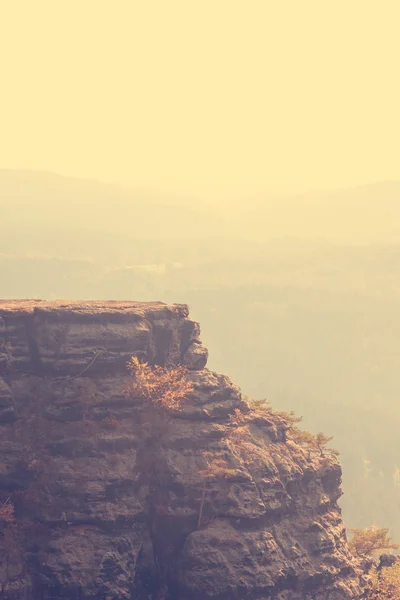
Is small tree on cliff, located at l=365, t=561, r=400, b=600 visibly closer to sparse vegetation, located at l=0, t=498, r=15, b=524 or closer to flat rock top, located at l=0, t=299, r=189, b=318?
flat rock top, located at l=0, t=299, r=189, b=318

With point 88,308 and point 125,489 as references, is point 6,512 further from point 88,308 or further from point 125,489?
point 88,308

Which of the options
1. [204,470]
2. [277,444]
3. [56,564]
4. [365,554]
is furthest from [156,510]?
[365,554]

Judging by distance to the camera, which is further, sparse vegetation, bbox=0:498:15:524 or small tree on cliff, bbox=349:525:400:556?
small tree on cliff, bbox=349:525:400:556

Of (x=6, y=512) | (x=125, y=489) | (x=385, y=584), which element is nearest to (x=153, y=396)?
(x=125, y=489)

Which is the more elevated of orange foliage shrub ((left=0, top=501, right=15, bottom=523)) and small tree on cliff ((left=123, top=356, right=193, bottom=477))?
small tree on cliff ((left=123, top=356, right=193, bottom=477))

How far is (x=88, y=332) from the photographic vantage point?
7388 cm

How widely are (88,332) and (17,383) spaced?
8542mm

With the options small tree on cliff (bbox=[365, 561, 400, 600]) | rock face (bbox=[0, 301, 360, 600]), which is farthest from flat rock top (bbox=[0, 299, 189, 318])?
small tree on cliff (bbox=[365, 561, 400, 600])

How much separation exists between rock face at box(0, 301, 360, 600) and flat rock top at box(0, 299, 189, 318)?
0.66 feet

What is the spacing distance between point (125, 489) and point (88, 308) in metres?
18.6

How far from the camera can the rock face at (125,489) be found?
220 feet

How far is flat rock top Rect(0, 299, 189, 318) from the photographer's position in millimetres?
73250

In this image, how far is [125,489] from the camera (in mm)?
70625

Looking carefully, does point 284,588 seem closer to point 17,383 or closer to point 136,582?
point 136,582
